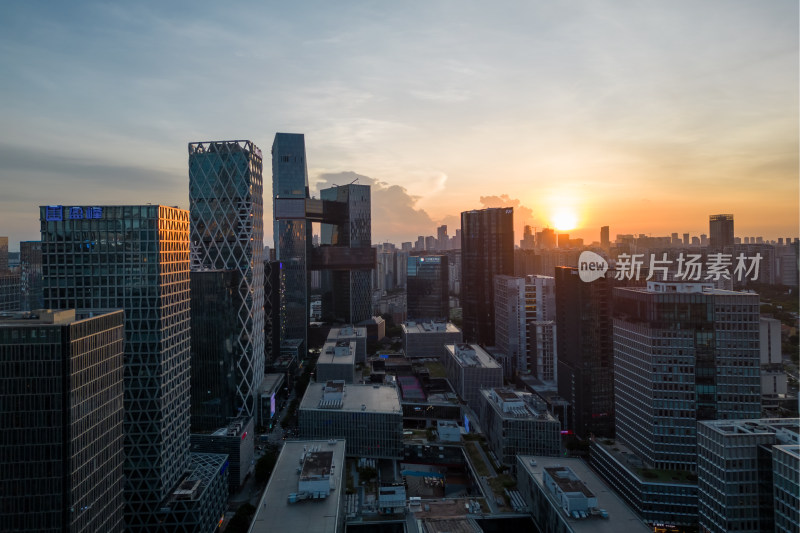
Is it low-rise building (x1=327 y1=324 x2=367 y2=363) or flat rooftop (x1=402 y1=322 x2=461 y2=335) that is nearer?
low-rise building (x1=327 y1=324 x2=367 y2=363)

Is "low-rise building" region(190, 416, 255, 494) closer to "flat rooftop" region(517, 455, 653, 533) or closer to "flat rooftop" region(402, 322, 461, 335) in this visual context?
"flat rooftop" region(517, 455, 653, 533)

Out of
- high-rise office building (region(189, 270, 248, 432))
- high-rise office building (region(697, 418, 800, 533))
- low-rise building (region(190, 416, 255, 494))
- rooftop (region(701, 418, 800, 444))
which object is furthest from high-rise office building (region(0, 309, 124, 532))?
rooftop (region(701, 418, 800, 444))

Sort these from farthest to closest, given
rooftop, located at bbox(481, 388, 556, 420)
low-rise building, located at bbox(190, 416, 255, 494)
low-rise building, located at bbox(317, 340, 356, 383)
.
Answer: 1. low-rise building, located at bbox(317, 340, 356, 383)
2. rooftop, located at bbox(481, 388, 556, 420)
3. low-rise building, located at bbox(190, 416, 255, 494)

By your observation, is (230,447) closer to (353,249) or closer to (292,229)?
(292,229)

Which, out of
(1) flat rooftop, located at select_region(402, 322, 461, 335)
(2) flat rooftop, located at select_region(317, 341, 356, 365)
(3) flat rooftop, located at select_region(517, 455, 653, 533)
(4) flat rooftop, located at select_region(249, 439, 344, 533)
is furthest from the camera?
(1) flat rooftop, located at select_region(402, 322, 461, 335)

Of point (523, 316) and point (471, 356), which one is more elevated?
point (523, 316)

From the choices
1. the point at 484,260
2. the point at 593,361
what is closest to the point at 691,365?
the point at 593,361

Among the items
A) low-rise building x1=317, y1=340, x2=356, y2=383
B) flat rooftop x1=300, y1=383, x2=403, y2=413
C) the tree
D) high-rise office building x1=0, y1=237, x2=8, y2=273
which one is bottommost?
the tree
